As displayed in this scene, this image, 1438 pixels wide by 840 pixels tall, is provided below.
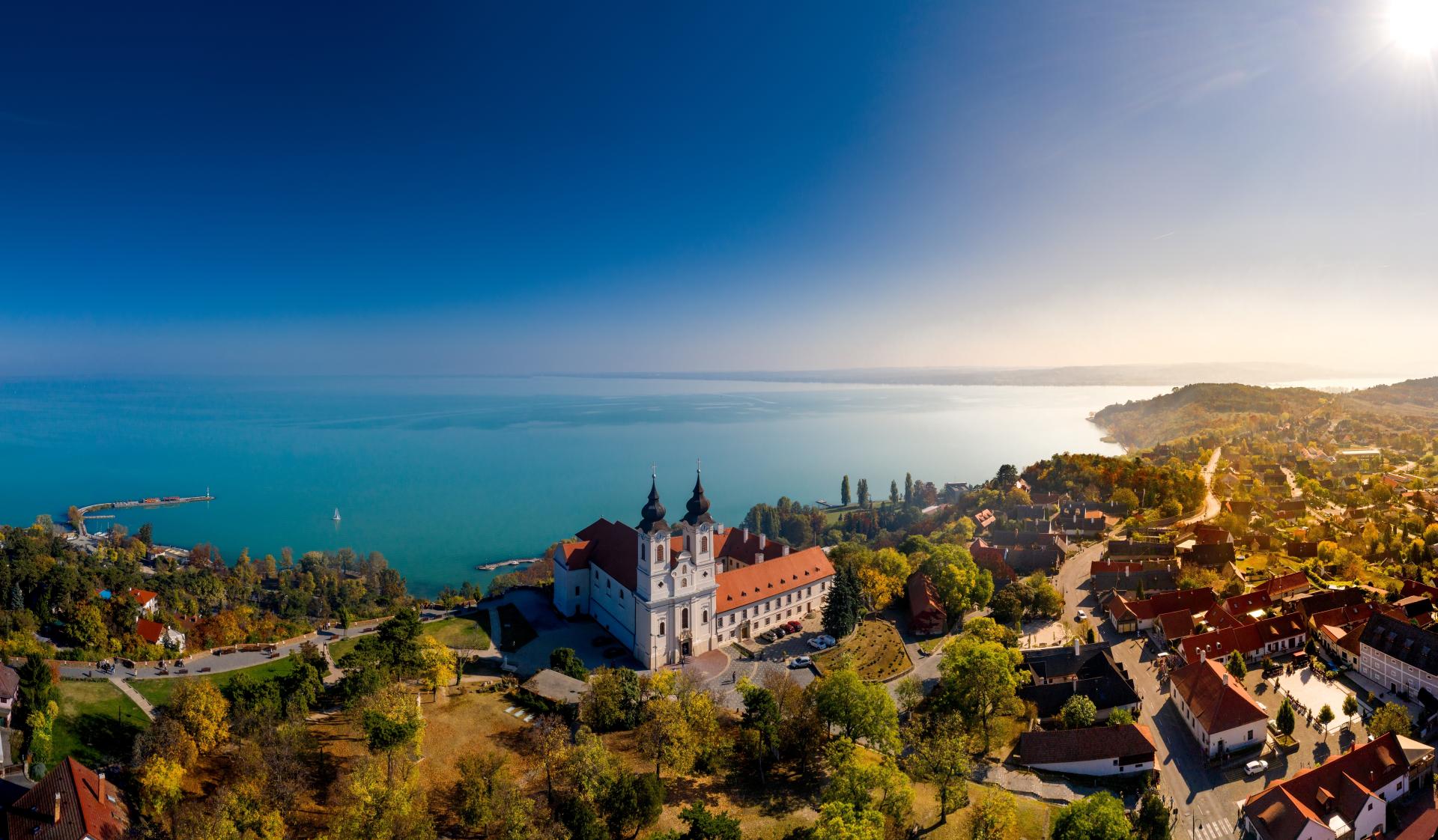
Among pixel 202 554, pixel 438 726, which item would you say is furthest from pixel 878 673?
pixel 202 554

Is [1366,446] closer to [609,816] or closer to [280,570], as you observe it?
Result: [609,816]

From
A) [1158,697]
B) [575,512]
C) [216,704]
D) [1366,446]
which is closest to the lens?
[216,704]

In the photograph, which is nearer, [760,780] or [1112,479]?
[760,780]

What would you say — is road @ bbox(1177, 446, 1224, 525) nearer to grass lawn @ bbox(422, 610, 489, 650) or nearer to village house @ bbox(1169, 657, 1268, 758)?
village house @ bbox(1169, 657, 1268, 758)

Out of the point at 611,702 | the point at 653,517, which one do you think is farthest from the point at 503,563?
the point at 611,702

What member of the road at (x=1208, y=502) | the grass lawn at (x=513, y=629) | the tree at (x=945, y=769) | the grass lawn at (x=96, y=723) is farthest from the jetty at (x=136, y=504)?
the road at (x=1208, y=502)

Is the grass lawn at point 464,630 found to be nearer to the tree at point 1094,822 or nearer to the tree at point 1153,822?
the tree at point 1094,822

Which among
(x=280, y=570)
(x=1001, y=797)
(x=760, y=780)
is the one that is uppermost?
(x=1001, y=797)
